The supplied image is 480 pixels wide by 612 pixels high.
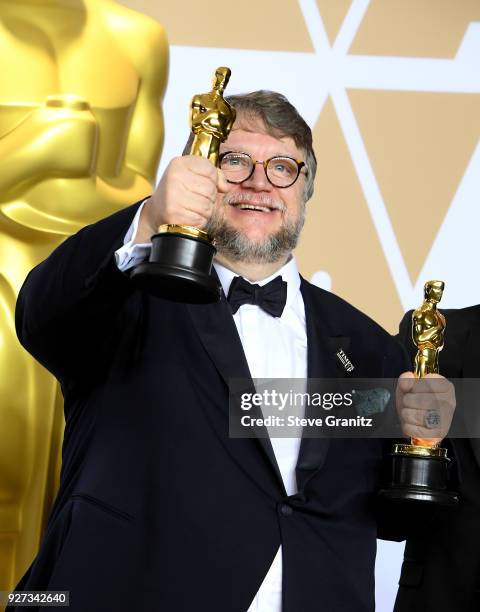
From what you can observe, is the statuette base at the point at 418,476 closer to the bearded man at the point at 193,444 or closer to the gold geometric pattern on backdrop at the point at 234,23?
the bearded man at the point at 193,444

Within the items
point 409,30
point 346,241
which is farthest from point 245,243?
point 409,30

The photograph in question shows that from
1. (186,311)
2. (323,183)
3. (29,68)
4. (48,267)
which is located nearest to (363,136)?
(323,183)

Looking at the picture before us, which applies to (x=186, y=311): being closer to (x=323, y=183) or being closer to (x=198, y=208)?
(x=198, y=208)

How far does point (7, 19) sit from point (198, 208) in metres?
1.43

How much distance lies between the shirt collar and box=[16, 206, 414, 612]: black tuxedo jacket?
15 centimetres

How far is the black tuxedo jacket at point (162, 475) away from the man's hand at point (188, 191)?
0.14 metres

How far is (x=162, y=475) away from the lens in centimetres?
188

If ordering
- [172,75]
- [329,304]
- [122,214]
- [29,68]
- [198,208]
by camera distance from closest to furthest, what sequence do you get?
[198,208] → [122,214] → [329,304] → [29,68] → [172,75]

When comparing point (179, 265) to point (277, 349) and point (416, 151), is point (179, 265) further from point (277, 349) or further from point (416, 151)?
point (416, 151)

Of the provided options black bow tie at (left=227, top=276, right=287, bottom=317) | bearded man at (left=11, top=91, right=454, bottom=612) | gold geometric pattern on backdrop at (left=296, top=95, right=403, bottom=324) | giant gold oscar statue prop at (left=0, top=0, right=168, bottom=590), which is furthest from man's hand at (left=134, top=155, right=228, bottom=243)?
gold geometric pattern on backdrop at (left=296, top=95, right=403, bottom=324)

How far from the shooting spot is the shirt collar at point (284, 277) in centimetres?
216

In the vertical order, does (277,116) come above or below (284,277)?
above

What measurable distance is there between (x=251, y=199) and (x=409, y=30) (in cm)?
176

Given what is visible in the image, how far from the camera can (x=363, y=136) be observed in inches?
144
